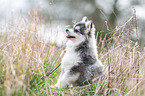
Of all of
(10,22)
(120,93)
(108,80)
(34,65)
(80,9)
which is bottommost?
(120,93)

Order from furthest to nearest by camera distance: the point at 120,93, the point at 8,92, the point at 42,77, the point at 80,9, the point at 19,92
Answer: the point at 80,9 → the point at 42,77 → the point at 120,93 → the point at 19,92 → the point at 8,92

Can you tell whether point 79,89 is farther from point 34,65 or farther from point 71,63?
point 34,65

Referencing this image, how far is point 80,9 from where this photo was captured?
14.1m

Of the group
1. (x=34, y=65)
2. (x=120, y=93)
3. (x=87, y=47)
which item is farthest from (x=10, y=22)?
(x=120, y=93)

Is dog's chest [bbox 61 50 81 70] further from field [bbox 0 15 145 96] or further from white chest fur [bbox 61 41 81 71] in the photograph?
field [bbox 0 15 145 96]

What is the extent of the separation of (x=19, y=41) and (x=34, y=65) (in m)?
0.62

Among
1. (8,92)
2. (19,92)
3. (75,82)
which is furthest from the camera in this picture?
(75,82)

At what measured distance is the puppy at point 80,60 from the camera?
3.84m

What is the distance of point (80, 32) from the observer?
4.26m

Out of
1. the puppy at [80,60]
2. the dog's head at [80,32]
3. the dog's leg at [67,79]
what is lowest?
the dog's leg at [67,79]

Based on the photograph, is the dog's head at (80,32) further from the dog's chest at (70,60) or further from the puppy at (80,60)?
the dog's chest at (70,60)

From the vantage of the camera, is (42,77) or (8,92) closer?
(8,92)

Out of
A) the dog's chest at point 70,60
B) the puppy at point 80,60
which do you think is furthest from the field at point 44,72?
the dog's chest at point 70,60

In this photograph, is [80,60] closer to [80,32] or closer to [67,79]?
[67,79]
